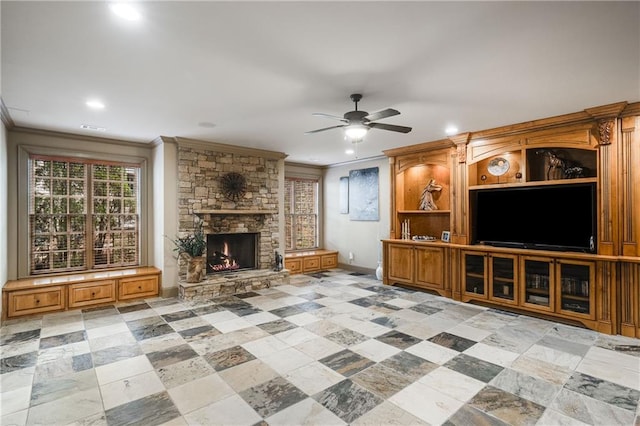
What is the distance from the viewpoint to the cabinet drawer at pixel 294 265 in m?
7.71

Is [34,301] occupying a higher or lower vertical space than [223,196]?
lower

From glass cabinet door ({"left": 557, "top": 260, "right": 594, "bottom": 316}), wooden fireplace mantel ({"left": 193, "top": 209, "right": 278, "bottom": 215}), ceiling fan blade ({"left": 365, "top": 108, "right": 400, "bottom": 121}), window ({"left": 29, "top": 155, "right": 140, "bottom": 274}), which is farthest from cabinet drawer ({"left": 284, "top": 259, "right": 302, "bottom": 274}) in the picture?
glass cabinet door ({"left": 557, "top": 260, "right": 594, "bottom": 316})

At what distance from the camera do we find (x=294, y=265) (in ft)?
25.7

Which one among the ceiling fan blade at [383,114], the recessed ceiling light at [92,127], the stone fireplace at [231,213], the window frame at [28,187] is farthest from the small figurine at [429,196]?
the recessed ceiling light at [92,127]

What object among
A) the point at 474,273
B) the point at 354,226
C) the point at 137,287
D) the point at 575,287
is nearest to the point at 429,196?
the point at 474,273

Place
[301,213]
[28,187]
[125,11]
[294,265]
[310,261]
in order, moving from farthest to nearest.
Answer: [301,213] < [310,261] < [294,265] < [28,187] < [125,11]

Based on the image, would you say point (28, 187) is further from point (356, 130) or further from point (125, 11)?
point (356, 130)

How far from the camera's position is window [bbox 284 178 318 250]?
8539 mm

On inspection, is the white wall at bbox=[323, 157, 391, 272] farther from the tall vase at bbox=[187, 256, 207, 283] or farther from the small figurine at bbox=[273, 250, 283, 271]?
the tall vase at bbox=[187, 256, 207, 283]

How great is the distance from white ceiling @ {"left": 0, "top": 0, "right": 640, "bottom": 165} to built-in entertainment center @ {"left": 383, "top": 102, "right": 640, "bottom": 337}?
0.54m

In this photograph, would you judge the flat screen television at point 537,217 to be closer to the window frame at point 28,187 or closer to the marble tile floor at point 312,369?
the marble tile floor at point 312,369

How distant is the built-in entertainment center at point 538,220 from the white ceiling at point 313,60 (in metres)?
0.54

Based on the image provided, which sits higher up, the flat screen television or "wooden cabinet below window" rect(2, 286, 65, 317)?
the flat screen television

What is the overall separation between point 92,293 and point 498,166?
6.82 m
